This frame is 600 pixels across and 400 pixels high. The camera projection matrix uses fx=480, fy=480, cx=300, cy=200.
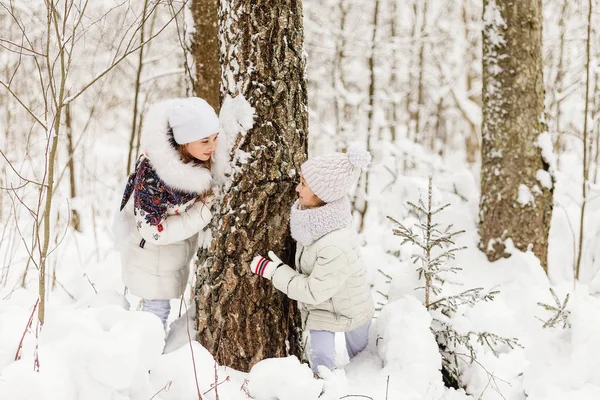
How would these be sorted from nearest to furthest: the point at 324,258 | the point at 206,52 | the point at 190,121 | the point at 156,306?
the point at 190,121 → the point at 324,258 → the point at 156,306 → the point at 206,52

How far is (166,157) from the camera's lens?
2.44 m

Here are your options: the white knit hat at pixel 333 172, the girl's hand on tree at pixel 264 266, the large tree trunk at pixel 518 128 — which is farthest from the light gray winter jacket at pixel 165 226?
the large tree trunk at pixel 518 128

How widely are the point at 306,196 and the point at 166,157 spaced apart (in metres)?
0.74

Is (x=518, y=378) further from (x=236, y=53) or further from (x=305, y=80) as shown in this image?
(x=236, y=53)

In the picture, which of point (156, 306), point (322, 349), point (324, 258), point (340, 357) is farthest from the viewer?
point (340, 357)

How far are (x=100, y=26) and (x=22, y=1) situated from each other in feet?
9.06

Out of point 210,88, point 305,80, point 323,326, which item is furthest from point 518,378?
point 210,88

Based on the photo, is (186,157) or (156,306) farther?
(156,306)

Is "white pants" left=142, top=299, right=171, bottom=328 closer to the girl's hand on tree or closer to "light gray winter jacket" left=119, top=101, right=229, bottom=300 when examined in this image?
"light gray winter jacket" left=119, top=101, right=229, bottom=300

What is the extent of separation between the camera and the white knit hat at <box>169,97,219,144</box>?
7.86 feet

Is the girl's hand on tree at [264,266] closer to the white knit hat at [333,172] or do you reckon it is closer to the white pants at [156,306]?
the white knit hat at [333,172]

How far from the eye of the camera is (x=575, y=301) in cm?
290

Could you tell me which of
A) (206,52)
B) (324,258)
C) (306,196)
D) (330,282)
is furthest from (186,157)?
(206,52)

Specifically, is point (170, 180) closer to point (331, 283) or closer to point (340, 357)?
point (331, 283)
